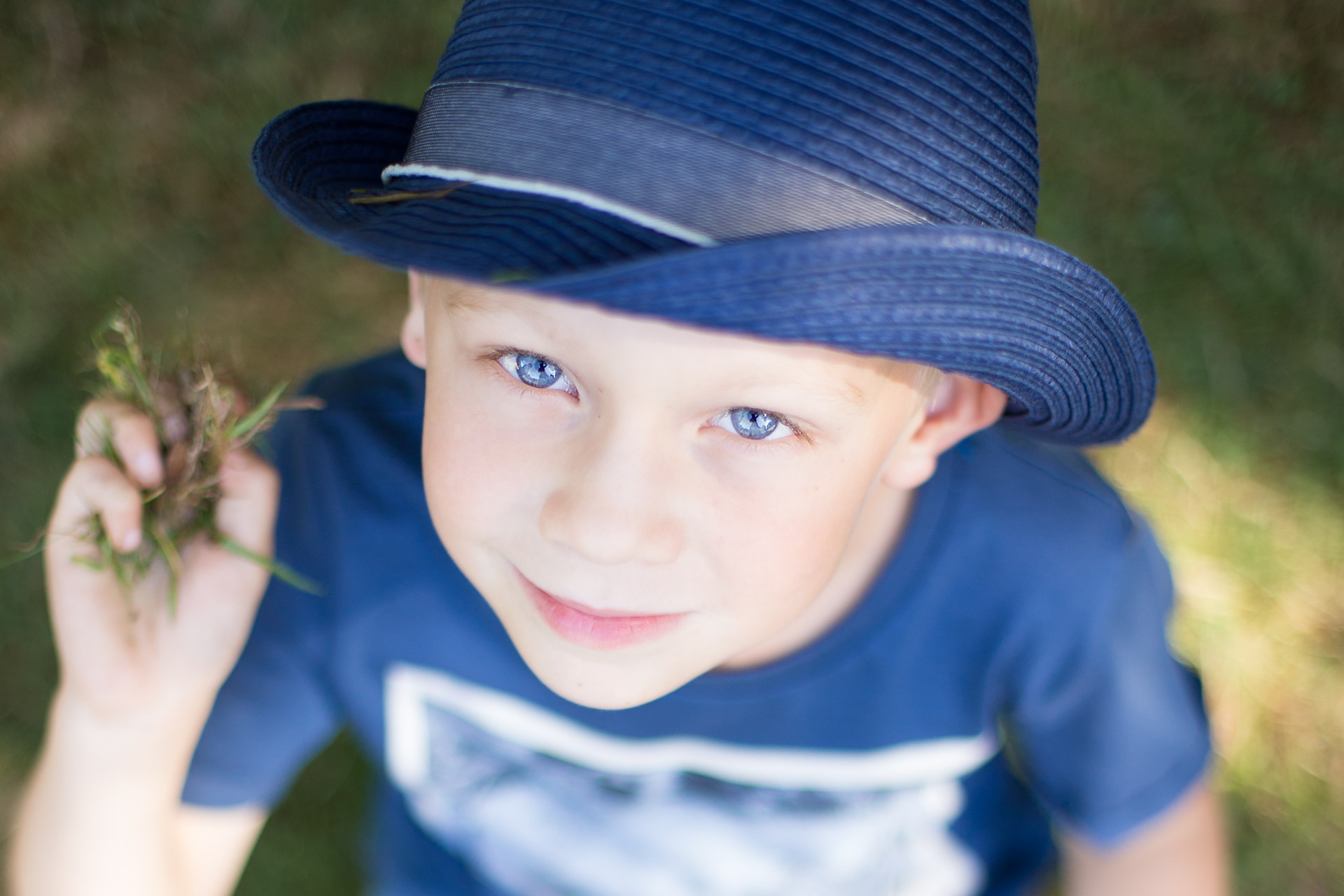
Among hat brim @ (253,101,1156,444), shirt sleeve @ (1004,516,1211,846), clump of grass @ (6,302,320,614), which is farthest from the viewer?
shirt sleeve @ (1004,516,1211,846)

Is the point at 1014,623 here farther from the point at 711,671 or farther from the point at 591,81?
the point at 591,81

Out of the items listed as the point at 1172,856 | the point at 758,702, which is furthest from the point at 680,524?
the point at 1172,856

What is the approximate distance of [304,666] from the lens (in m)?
1.78

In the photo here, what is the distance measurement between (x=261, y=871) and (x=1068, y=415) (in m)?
2.28

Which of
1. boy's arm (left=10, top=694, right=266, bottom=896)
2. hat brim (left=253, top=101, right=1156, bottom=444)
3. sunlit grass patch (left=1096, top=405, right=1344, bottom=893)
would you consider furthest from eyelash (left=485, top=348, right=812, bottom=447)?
sunlit grass patch (left=1096, top=405, right=1344, bottom=893)

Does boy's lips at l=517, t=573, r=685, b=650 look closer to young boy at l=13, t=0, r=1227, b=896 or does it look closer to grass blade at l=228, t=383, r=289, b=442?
young boy at l=13, t=0, r=1227, b=896

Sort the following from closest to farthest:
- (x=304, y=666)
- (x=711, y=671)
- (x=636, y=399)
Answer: (x=636, y=399)
(x=711, y=671)
(x=304, y=666)

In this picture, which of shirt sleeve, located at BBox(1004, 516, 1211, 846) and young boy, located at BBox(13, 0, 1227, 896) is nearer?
young boy, located at BBox(13, 0, 1227, 896)

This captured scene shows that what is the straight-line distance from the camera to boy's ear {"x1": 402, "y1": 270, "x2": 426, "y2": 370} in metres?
1.30

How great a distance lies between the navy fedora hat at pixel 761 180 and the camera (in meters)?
0.88

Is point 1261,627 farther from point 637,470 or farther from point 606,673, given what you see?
point 637,470

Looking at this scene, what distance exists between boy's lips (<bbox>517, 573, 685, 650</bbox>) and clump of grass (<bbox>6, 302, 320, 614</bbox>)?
41 centimetres

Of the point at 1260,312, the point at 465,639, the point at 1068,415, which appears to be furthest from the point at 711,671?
the point at 1260,312

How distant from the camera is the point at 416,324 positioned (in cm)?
137
